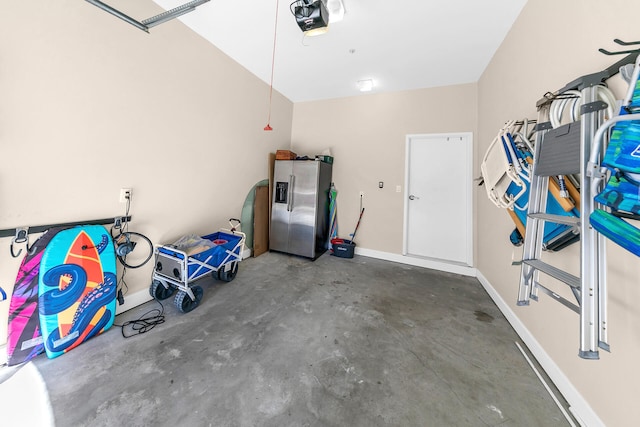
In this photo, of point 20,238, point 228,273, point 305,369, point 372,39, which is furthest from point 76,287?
point 372,39

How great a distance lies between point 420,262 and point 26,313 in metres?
4.41

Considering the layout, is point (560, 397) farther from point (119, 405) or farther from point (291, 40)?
point (291, 40)

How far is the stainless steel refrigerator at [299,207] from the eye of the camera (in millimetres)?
3649

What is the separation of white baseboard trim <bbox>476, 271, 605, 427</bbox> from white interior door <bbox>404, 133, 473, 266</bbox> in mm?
1342

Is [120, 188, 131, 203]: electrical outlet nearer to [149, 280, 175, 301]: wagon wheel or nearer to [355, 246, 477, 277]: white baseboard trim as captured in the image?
[149, 280, 175, 301]: wagon wheel

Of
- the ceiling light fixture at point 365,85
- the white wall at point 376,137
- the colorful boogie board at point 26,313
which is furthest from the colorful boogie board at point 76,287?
the ceiling light fixture at point 365,85

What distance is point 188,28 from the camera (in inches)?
97.3

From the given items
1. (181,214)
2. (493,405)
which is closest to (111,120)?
(181,214)

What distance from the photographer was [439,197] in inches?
140

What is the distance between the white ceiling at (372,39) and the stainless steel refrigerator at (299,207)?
1464 mm

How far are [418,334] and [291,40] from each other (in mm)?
3588

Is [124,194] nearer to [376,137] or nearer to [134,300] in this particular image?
[134,300]

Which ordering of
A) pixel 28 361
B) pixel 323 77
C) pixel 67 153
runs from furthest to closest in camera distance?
pixel 323 77
pixel 67 153
pixel 28 361

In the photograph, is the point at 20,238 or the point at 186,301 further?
the point at 186,301
